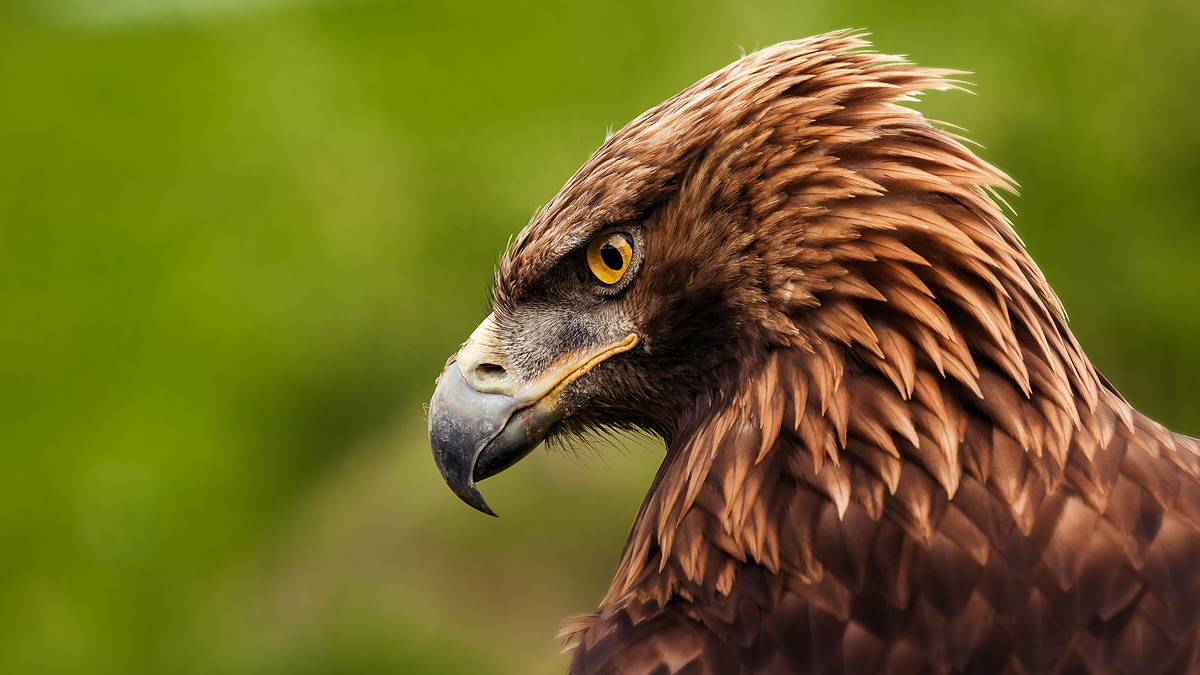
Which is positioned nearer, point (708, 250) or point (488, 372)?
point (708, 250)

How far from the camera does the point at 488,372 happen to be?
1.75 metres

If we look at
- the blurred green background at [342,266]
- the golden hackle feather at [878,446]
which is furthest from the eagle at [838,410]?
the blurred green background at [342,266]

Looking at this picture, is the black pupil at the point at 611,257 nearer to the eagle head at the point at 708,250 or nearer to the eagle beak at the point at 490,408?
the eagle head at the point at 708,250

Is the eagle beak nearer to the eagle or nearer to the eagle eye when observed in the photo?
the eagle

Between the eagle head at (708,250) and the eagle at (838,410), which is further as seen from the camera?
→ the eagle head at (708,250)

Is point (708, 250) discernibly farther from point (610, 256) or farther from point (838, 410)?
point (838, 410)

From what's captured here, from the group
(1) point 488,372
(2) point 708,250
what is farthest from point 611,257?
(1) point 488,372

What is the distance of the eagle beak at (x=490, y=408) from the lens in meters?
1.71

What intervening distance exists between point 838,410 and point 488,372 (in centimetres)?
58

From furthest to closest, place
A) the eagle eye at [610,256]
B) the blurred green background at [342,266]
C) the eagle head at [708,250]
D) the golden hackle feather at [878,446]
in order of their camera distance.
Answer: the blurred green background at [342,266] → the eagle eye at [610,256] → the eagle head at [708,250] → the golden hackle feather at [878,446]

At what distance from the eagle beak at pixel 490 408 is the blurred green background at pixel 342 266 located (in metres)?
2.27

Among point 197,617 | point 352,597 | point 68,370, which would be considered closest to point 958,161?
point 352,597

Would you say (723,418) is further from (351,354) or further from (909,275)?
(351,354)

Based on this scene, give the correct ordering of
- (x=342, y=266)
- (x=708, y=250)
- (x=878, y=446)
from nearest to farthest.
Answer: (x=878, y=446), (x=708, y=250), (x=342, y=266)
